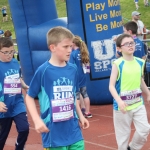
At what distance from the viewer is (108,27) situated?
976 centimetres

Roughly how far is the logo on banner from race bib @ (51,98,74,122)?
519cm

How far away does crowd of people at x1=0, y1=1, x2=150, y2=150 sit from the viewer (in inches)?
178

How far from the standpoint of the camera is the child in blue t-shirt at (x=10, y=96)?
19.9ft

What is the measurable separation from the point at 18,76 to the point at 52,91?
1.83 meters

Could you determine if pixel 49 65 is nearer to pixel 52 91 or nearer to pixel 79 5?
pixel 52 91

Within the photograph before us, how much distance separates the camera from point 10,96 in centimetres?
619

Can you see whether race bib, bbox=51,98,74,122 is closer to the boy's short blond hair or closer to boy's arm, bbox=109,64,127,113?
the boy's short blond hair

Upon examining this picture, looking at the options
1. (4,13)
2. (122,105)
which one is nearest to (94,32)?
(122,105)

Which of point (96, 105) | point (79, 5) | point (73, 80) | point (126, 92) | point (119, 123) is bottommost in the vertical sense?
point (96, 105)

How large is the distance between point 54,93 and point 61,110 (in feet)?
0.59

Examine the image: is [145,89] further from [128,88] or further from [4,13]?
[4,13]

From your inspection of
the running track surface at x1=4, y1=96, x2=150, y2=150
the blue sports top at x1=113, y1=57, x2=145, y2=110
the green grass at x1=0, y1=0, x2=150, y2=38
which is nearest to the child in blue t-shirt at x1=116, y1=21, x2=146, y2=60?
the running track surface at x1=4, y1=96, x2=150, y2=150

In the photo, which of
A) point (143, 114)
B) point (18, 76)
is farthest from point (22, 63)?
point (143, 114)

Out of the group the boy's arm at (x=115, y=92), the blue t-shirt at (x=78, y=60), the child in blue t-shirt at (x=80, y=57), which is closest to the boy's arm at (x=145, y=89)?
the boy's arm at (x=115, y=92)
